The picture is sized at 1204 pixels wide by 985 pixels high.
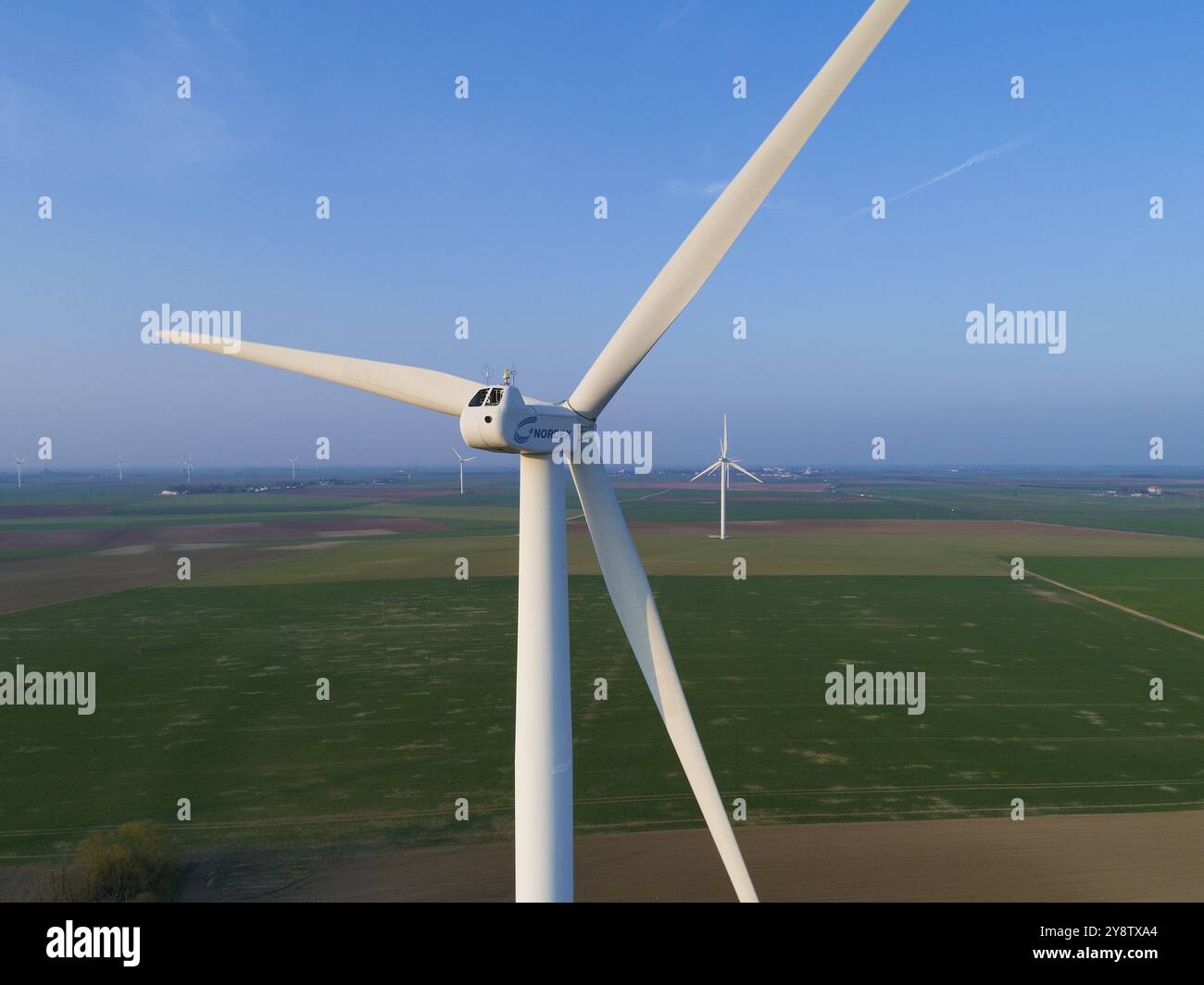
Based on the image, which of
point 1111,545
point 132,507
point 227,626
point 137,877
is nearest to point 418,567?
point 227,626

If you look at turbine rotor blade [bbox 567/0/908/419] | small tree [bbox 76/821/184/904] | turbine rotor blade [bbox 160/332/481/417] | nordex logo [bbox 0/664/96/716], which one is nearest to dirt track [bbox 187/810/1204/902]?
small tree [bbox 76/821/184/904]

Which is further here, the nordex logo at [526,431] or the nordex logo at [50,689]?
the nordex logo at [50,689]

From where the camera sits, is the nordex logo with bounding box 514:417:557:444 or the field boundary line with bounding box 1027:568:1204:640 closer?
the nordex logo with bounding box 514:417:557:444

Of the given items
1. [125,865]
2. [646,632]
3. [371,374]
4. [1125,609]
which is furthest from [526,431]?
[1125,609]

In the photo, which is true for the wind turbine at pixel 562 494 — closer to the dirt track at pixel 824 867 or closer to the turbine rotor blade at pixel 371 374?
the turbine rotor blade at pixel 371 374

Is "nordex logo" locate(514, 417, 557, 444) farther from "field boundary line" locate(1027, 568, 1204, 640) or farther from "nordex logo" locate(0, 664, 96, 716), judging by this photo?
"field boundary line" locate(1027, 568, 1204, 640)

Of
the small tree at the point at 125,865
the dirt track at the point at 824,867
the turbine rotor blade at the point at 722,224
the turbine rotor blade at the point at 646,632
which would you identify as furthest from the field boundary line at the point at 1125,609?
the small tree at the point at 125,865
